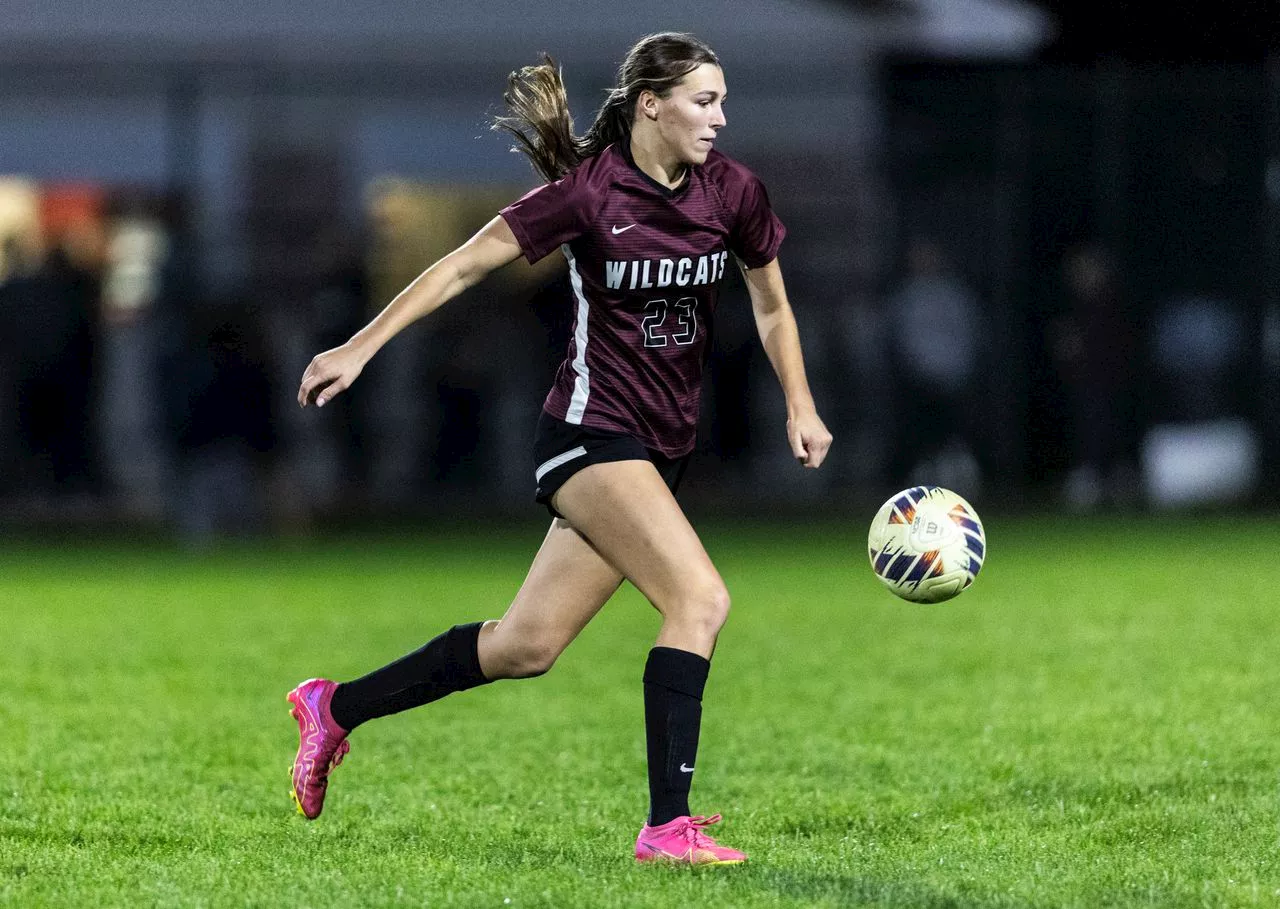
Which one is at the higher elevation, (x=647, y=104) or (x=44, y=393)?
(x=647, y=104)

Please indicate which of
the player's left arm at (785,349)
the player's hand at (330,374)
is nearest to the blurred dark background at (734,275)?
the player's left arm at (785,349)

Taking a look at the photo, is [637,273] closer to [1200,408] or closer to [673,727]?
[673,727]

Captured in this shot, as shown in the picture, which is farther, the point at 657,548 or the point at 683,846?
the point at 657,548

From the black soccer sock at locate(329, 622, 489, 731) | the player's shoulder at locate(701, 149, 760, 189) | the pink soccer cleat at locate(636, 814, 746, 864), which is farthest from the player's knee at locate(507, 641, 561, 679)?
the player's shoulder at locate(701, 149, 760, 189)

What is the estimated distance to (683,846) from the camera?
5391 mm

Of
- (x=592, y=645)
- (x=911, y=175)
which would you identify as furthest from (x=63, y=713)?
(x=911, y=175)

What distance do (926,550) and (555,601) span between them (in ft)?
3.48

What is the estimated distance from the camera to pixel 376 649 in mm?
10664

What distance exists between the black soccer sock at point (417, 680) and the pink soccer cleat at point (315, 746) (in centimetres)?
4

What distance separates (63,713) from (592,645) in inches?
126

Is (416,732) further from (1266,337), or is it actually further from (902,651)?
(1266,337)

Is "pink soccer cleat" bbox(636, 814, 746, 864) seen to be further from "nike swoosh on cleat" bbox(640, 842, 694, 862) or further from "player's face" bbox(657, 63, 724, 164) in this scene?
"player's face" bbox(657, 63, 724, 164)

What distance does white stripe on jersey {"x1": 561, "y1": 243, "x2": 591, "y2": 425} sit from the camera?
18.9 feet

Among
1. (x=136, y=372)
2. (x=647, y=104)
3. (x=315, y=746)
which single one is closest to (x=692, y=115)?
(x=647, y=104)
